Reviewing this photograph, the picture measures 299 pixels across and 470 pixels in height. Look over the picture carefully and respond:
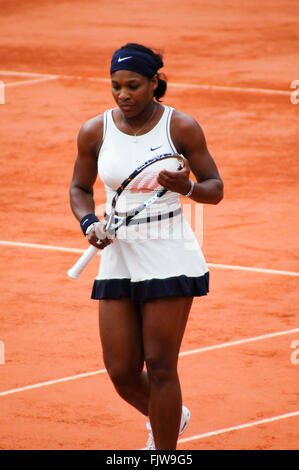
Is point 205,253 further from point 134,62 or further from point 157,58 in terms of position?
point 134,62

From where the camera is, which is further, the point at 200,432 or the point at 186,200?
the point at 186,200

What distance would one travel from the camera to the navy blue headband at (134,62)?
15.5ft

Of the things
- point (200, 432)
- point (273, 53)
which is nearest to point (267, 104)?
point (273, 53)

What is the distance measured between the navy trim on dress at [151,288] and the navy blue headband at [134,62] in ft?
3.47

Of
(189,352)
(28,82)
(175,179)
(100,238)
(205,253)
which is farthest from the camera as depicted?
(28,82)

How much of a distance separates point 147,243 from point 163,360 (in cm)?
60

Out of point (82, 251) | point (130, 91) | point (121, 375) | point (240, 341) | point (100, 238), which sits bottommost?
point (82, 251)

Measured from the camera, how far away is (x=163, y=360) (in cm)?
471

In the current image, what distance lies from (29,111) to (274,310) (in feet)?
28.0

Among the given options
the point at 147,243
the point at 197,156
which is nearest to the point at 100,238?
the point at 147,243

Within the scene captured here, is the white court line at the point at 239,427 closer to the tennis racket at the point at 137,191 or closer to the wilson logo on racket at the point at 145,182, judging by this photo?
the tennis racket at the point at 137,191

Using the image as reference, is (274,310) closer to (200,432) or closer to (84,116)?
(200,432)

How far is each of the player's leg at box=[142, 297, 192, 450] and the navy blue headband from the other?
1162 millimetres

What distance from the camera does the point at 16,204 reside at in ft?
35.1
